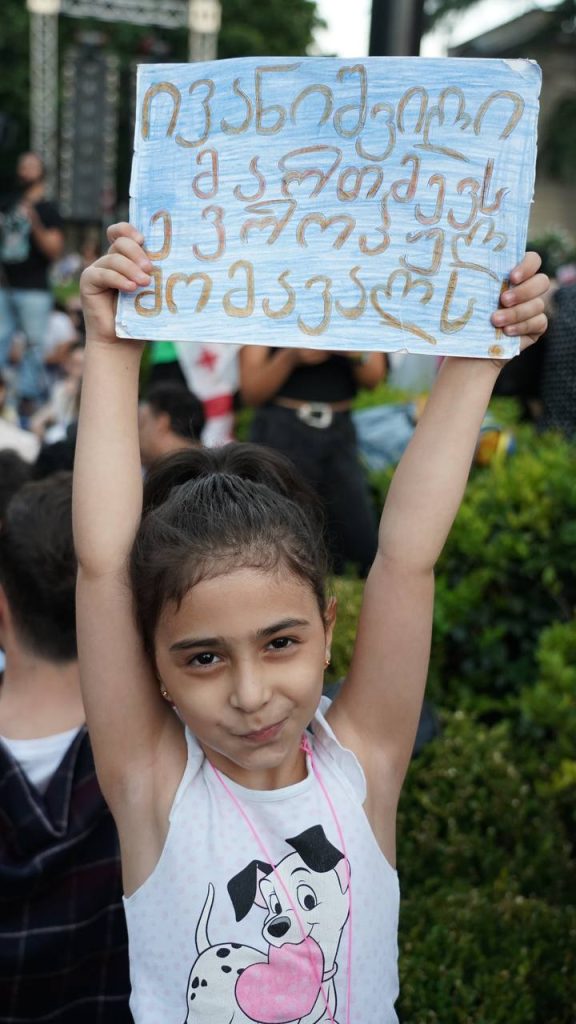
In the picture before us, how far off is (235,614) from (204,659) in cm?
8

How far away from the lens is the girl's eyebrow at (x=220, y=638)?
4.57ft

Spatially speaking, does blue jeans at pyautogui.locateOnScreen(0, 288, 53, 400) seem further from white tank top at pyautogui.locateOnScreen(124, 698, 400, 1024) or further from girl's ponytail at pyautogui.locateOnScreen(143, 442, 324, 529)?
white tank top at pyautogui.locateOnScreen(124, 698, 400, 1024)

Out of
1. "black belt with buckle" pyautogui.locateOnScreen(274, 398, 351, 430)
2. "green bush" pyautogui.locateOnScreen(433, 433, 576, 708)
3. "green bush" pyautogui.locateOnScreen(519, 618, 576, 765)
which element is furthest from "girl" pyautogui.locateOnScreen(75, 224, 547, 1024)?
"black belt with buckle" pyautogui.locateOnScreen(274, 398, 351, 430)

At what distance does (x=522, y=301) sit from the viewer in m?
1.50

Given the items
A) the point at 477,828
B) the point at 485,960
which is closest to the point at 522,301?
the point at 485,960

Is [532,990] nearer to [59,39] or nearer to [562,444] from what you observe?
[562,444]

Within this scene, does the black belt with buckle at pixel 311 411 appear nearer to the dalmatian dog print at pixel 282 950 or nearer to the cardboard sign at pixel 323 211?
the cardboard sign at pixel 323 211

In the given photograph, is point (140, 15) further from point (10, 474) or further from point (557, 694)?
point (557, 694)

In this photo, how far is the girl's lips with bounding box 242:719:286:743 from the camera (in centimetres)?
140

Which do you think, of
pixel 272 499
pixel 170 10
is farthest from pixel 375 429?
pixel 170 10

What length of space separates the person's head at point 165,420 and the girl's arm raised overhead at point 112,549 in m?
2.48

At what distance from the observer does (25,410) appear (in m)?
8.27

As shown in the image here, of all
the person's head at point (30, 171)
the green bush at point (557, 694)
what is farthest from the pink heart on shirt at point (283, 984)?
the person's head at point (30, 171)

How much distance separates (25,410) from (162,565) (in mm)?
7116
